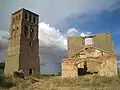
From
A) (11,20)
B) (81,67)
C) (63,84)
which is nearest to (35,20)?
(11,20)

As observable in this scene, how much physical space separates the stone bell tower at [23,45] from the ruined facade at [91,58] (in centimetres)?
846

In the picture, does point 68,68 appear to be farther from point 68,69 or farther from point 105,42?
point 105,42

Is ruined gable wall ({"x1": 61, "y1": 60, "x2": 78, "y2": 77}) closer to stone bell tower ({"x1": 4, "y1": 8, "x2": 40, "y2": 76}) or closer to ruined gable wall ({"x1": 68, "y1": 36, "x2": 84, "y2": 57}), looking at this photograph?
ruined gable wall ({"x1": 68, "y1": 36, "x2": 84, "y2": 57})

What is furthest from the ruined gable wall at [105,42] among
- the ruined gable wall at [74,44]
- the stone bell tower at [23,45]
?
the stone bell tower at [23,45]

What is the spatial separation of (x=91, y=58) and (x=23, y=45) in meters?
17.1

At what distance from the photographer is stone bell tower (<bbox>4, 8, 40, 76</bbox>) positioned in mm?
33378

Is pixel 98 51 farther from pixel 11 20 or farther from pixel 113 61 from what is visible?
pixel 11 20

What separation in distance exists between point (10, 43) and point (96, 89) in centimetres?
2745

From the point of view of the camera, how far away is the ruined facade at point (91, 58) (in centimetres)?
2070

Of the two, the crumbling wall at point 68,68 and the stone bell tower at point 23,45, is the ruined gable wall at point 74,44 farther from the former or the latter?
the crumbling wall at point 68,68

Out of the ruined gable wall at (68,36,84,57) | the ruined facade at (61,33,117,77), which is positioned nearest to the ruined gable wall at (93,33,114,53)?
the ruined facade at (61,33,117,77)

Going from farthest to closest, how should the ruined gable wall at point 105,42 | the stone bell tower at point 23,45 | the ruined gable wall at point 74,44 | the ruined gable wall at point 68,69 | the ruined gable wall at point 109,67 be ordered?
the stone bell tower at point 23,45 → the ruined gable wall at point 74,44 → the ruined gable wall at point 105,42 → the ruined gable wall at point 68,69 → the ruined gable wall at point 109,67

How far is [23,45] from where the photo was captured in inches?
1371

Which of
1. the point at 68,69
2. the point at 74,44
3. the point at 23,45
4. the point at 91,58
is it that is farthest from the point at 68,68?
the point at 23,45
